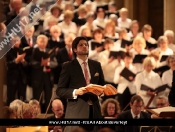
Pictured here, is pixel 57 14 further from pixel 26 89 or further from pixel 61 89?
pixel 61 89

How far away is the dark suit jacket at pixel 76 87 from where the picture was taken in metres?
5.93

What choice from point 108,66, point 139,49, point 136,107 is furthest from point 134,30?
point 136,107

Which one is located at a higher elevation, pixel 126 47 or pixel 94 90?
pixel 126 47

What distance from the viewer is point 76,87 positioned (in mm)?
6066

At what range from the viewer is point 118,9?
1089 cm

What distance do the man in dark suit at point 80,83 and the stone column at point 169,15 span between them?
4.08 meters

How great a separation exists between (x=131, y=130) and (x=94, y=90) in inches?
41.8

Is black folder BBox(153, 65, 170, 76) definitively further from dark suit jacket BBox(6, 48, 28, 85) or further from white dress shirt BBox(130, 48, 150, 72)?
dark suit jacket BBox(6, 48, 28, 85)

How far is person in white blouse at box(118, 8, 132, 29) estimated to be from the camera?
1023 centimetres

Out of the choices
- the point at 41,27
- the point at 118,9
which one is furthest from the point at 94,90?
the point at 118,9

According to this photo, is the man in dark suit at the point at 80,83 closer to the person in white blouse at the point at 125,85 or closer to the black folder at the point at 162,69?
the person in white blouse at the point at 125,85

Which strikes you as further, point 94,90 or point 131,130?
point 131,130

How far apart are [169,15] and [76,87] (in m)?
4.45

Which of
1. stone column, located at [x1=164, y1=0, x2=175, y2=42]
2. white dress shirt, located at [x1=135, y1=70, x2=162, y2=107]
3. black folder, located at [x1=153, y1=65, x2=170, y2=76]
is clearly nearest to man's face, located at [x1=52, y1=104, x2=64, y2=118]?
white dress shirt, located at [x1=135, y1=70, x2=162, y2=107]
